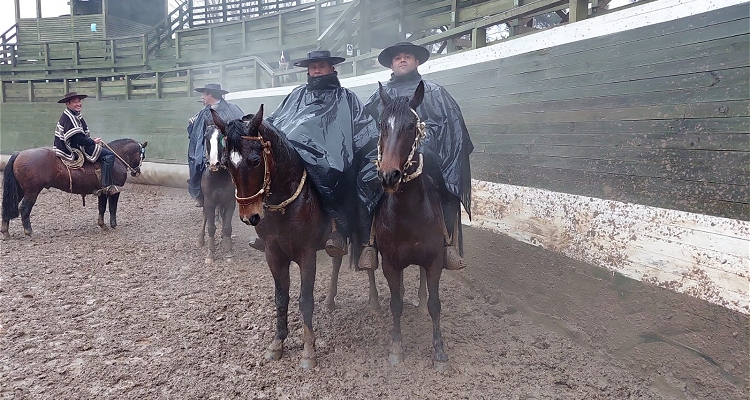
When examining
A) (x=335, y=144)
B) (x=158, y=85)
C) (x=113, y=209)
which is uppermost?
(x=158, y=85)

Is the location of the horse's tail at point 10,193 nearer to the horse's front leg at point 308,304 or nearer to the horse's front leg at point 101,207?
the horse's front leg at point 101,207

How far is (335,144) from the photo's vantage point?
12.6ft

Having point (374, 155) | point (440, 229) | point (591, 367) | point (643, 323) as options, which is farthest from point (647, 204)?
point (374, 155)

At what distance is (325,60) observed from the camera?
4176 millimetres

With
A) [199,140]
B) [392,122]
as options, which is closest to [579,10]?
[392,122]

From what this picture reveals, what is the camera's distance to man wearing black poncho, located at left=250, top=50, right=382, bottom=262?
146 inches

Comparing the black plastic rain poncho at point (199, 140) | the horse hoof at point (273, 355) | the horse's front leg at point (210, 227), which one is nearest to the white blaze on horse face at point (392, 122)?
the horse hoof at point (273, 355)

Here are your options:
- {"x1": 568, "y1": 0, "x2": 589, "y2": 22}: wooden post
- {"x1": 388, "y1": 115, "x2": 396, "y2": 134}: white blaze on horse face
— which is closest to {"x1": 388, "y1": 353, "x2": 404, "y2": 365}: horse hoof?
{"x1": 388, "y1": 115, "x2": 396, "y2": 134}: white blaze on horse face

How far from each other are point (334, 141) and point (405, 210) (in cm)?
92

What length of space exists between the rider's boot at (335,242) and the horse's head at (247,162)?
0.87 metres

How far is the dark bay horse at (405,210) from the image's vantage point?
3.02 meters

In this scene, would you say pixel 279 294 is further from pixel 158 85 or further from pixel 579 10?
pixel 158 85

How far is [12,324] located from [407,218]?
3.92 metres

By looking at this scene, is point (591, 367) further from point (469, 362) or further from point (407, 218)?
point (407, 218)
